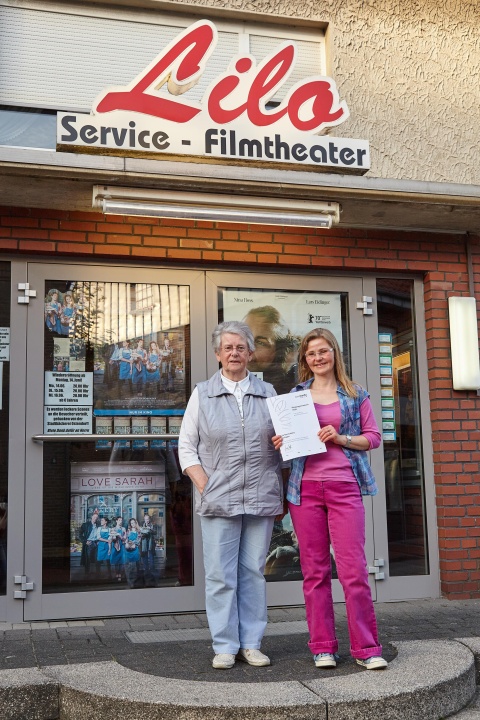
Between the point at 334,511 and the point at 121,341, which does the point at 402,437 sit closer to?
the point at 121,341

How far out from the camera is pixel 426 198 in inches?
231

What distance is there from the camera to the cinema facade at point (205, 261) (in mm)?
5508

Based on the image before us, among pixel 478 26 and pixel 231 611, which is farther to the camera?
pixel 478 26

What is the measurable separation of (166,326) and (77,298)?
27.9 inches

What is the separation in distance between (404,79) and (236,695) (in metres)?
5.34

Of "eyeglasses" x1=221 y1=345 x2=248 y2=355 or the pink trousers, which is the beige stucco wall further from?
the pink trousers

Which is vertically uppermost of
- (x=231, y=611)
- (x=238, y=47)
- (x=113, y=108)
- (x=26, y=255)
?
(x=238, y=47)

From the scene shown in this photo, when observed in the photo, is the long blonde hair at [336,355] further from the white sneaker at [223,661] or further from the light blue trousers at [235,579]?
the white sneaker at [223,661]

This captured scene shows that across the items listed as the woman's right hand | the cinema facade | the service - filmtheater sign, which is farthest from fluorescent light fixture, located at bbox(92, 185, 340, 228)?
the woman's right hand

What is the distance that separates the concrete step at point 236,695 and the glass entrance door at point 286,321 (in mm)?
Answer: 2158

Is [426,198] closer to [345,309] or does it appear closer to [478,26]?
[345,309]

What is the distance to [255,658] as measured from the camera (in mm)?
4344

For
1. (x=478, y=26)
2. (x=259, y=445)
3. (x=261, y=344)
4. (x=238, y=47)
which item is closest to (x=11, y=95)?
(x=238, y=47)

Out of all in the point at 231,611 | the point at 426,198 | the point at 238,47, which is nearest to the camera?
the point at 231,611
